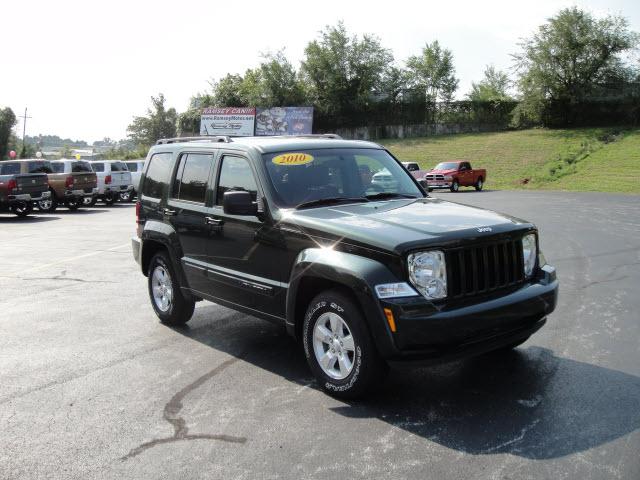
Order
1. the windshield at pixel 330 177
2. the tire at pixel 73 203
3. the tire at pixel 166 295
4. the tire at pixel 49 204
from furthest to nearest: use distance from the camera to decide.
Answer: the tire at pixel 73 203 → the tire at pixel 49 204 → the tire at pixel 166 295 → the windshield at pixel 330 177

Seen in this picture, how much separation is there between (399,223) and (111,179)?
25487 millimetres

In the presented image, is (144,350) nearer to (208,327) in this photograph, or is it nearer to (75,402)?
(208,327)

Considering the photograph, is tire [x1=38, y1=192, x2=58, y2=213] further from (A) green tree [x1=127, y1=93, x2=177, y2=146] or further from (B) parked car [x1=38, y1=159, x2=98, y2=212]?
(A) green tree [x1=127, y1=93, x2=177, y2=146]

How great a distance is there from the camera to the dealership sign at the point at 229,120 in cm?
6262

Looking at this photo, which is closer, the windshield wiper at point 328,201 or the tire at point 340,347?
the tire at point 340,347

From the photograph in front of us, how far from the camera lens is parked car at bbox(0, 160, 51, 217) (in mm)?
21391

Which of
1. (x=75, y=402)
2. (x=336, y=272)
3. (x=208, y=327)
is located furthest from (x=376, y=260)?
(x=208, y=327)

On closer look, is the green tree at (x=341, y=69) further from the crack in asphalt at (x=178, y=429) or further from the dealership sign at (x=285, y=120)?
the crack in asphalt at (x=178, y=429)

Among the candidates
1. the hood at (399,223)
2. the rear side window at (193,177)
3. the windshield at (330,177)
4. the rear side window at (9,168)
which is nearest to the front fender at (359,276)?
the hood at (399,223)

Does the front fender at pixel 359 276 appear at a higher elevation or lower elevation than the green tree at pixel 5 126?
lower

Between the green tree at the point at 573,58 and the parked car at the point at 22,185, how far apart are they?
48103mm

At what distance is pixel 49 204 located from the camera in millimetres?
23375

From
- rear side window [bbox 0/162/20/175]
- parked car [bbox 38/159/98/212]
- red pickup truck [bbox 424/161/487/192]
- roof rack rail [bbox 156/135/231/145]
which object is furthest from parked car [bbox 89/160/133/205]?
roof rack rail [bbox 156/135/231/145]

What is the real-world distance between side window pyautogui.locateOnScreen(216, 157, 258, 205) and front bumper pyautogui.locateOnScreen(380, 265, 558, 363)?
6.44 ft
